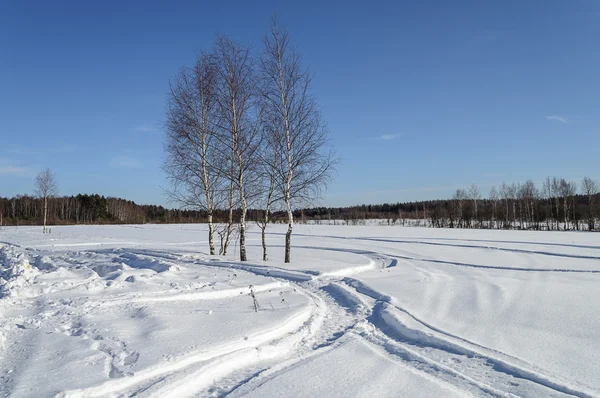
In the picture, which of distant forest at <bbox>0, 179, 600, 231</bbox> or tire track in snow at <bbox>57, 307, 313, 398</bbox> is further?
distant forest at <bbox>0, 179, 600, 231</bbox>

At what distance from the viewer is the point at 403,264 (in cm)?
1338

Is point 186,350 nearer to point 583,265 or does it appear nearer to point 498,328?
point 498,328

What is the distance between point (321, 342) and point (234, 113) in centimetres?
1057

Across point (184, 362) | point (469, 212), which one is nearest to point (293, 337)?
point (184, 362)

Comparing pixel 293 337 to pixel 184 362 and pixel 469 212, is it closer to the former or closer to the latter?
pixel 184 362

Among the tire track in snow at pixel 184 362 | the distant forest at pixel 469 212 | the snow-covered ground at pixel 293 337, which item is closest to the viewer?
the tire track in snow at pixel 184 362

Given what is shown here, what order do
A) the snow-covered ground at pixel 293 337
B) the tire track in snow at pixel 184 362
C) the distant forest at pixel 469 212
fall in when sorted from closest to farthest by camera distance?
the tire track in snow at pixel 184 362 → the snow-covered ground at pixel 293 337 → the distant forest at pixel 469 212

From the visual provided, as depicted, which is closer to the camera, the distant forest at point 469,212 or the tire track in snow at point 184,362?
the tire track in snow at point 184,362

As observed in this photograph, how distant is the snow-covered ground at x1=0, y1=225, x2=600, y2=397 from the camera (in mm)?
3709

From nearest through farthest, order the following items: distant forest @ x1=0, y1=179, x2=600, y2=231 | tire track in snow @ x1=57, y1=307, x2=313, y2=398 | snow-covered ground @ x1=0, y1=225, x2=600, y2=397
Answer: tire track in snow @ x1=57, y1=307, x2=313, y2=398 → snow-covered ground @ x1=0, y1=225, x2=600, y2=397 → distant forest @ x1=0, y1=179, x2=600, y2=231

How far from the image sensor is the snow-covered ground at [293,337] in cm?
371

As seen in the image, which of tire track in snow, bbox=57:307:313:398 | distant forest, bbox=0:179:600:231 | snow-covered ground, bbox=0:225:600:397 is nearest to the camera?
tire track in snow, bbox=57:307:313:398

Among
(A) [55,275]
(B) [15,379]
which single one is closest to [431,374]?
(B) [15,379]

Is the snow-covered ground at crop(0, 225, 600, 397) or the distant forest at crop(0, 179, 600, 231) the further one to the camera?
the distant forest at crop(0, 179, 600, 231)
